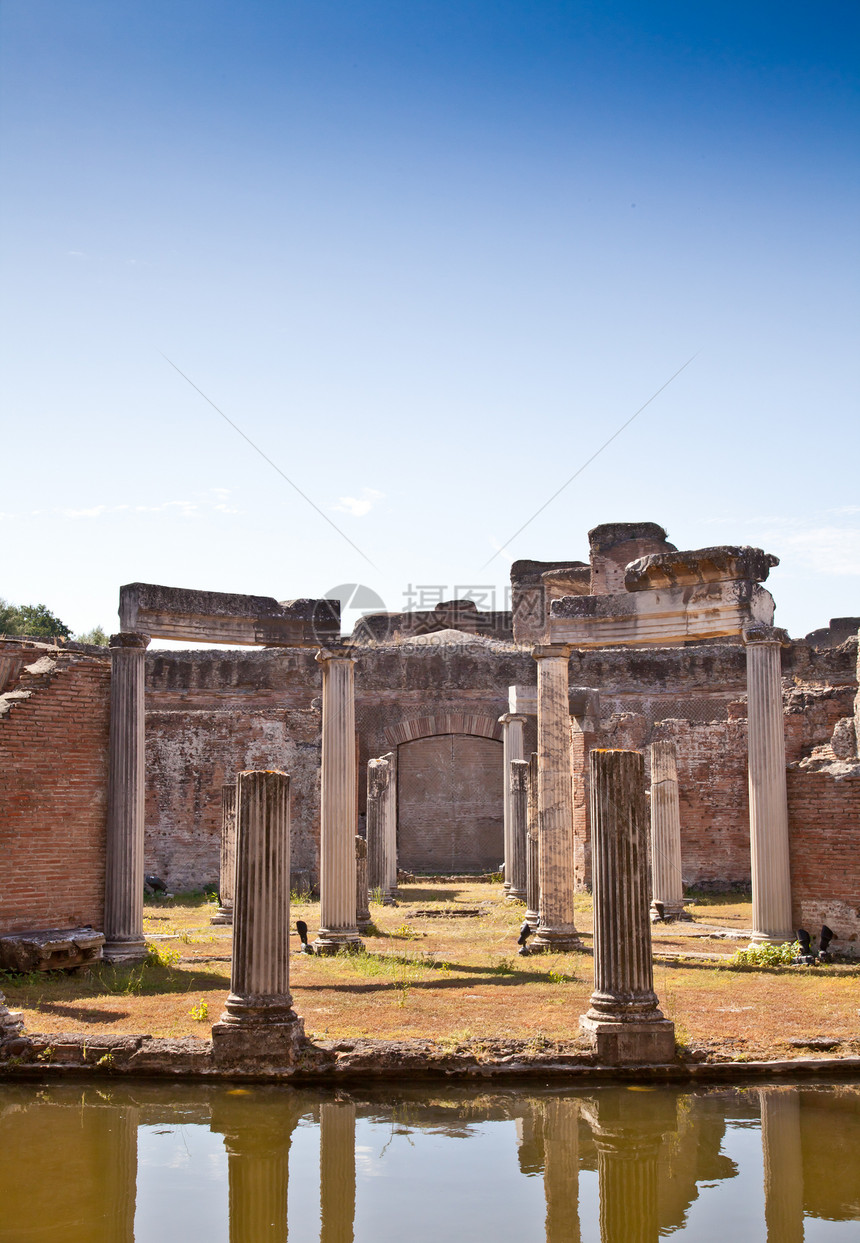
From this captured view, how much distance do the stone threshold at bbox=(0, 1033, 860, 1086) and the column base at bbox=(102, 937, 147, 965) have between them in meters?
3.80

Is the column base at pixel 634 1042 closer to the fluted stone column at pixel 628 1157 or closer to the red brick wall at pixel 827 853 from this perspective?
the fluted stone column at pixel 628 1157

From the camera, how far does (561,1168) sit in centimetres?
488

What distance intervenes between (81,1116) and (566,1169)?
2514 millimetres

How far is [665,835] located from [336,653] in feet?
19.7

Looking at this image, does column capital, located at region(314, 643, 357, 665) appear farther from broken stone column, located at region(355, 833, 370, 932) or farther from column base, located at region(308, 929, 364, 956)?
broken stone column, located at region(355, 833, 370, 932)

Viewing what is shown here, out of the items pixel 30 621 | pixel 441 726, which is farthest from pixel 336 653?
pixel 30 621

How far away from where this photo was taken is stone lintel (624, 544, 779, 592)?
33.9 ft

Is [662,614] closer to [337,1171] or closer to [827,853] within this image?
[827,853]

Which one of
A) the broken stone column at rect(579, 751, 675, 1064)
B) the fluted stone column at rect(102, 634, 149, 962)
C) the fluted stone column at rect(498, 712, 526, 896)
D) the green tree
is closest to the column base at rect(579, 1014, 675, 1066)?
the broken stone column at rect(579, 751, 675, 1064)

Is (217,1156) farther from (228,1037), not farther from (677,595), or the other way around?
(677,595)

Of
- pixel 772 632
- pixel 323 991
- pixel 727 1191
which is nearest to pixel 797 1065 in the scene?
pixel 727 1191

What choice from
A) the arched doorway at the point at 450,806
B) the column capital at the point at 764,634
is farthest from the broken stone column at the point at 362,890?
the arched doorway at the point at 450,806

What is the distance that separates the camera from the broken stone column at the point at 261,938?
6223 millimetres

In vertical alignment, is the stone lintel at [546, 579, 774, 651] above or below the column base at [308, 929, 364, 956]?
above
